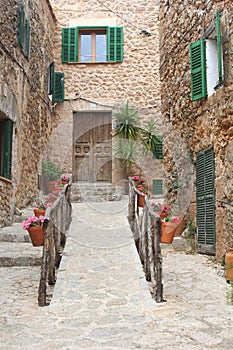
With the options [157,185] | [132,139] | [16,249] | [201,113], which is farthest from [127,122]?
[16,249]

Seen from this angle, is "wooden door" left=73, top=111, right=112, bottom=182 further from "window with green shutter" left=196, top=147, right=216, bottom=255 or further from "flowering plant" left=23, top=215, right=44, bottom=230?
"flowering plant" left=23, top=215, right=44, bottom=230

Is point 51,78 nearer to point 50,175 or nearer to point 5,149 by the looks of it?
point 50,175

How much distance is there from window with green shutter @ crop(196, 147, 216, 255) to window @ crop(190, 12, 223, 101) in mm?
971

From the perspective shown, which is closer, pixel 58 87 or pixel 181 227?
pixel 181 227

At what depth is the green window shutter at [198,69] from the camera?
592 centimetres

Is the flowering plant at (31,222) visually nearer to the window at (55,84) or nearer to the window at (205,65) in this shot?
the window at (205,65)

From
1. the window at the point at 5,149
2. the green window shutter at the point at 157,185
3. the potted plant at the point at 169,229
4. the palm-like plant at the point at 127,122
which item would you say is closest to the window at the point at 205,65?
the potted plant at the point at 169,229

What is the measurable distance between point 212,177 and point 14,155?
4268mm

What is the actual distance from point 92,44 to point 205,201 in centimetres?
852

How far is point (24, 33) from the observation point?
336 inches

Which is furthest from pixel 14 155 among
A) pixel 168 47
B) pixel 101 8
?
pixel 101 8

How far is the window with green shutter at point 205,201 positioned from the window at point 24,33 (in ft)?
15.9

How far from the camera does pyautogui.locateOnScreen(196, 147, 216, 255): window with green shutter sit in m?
5.58

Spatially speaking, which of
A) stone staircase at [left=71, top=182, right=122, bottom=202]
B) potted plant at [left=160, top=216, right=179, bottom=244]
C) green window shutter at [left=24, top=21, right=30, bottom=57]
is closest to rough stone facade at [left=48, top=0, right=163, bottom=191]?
stone staircase at [left=71, top=182, right=122, bottom=202]
